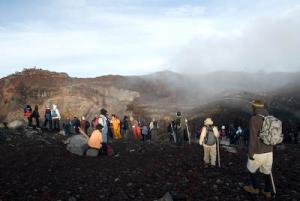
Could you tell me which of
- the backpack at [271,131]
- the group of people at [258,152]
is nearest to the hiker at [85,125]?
the group of people at [258,152]

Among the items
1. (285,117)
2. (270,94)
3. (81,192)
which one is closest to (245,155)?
(81,192)

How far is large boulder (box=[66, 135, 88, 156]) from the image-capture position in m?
19.6

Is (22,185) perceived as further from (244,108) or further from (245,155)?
(244,108)

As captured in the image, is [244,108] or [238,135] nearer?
[238,135]

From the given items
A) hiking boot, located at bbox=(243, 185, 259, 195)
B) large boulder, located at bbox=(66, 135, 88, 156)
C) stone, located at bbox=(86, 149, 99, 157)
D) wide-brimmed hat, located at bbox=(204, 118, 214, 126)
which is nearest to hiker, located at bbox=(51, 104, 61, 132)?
large boulder, located at bbox=(66, 135, 88, 156)

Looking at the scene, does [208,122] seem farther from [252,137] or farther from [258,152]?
[258,152]

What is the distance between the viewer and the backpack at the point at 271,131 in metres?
11.7

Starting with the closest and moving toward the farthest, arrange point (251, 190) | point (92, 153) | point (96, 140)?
1. point (251, 190)
2. point (92, 153)
3. point (96, 140)

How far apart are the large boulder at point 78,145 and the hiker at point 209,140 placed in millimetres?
5894

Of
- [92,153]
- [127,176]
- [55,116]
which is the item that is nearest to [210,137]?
[127,176]

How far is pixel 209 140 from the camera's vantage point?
17.0m

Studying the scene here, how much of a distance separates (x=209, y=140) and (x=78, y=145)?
255 inches

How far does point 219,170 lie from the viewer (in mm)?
16453

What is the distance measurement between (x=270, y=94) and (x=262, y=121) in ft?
190
